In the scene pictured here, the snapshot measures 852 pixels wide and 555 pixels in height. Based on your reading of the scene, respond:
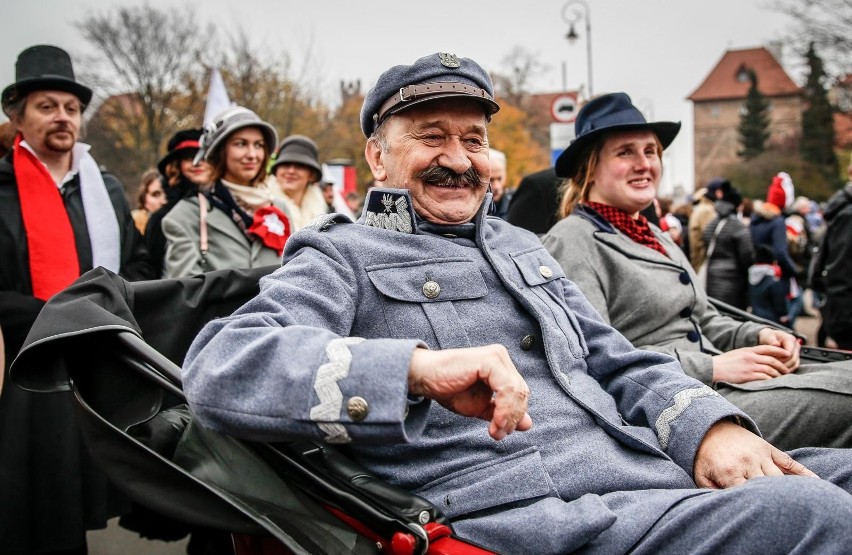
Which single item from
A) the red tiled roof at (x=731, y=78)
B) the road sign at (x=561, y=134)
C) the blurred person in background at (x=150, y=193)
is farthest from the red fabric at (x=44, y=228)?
the red tiled roof at (x=731, y=78)

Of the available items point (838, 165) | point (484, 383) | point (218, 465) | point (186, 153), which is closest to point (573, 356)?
point (484, 383)

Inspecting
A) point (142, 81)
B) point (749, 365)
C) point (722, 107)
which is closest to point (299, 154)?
point (749, 365)

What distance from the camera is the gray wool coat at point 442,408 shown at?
153cm

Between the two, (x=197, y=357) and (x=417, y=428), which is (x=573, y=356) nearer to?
(x=417, y=428)

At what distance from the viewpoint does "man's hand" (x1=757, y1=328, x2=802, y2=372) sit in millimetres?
3059

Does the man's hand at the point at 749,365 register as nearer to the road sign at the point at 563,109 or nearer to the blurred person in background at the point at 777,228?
the blurred person in background at the point at 777,228

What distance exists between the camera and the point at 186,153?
5539mm

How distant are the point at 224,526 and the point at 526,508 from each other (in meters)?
0.71

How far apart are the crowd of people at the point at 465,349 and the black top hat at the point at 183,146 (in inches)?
54.1

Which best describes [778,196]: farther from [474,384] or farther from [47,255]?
[474,384]

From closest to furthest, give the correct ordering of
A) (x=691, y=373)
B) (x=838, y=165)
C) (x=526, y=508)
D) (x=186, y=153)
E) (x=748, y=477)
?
(x=526, y=508)
(x=748, y=477)
(x=691, y=373)
(x=186, y=153)
(x=838, y=165)

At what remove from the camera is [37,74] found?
139 inches


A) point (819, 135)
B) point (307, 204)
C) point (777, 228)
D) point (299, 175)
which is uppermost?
point (819, 135)

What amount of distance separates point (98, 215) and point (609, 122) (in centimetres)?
253
